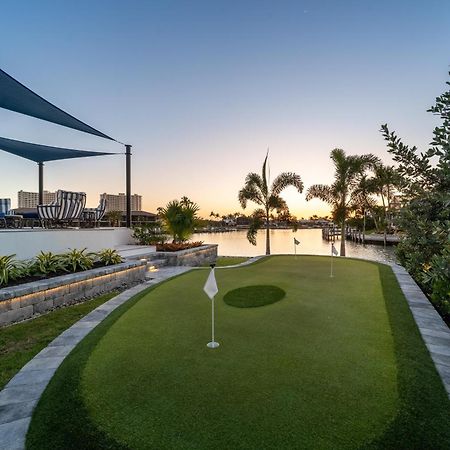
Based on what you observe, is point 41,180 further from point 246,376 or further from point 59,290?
point 246,376

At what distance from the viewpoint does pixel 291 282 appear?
6.55 meters

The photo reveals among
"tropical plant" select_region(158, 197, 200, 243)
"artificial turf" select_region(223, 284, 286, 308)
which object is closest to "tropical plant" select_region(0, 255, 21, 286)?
"artificial turf" select_region(223, 284, 286, 308)

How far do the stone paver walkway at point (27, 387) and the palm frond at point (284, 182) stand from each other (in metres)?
13.8

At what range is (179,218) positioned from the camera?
13.9m

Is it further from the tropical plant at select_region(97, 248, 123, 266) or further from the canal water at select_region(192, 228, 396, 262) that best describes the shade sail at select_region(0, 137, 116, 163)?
the canal water at select_region(192, 228, 396, 262)

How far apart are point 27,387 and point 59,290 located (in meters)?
3.69

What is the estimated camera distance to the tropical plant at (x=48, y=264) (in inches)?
256

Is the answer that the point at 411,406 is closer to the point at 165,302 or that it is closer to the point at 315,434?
the point at 315,434

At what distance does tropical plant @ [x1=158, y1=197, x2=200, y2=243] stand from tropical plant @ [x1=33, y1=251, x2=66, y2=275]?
711cm

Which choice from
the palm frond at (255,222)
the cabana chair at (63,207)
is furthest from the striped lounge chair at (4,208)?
the palm frond at (255,222)

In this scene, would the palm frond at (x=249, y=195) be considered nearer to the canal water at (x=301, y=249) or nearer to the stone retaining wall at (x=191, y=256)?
the stone retaining wall at (x=191, y=256)

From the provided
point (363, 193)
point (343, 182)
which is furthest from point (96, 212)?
point (363, 193)

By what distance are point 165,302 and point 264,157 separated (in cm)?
1301

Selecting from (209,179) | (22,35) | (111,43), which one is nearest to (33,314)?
(22,35)
